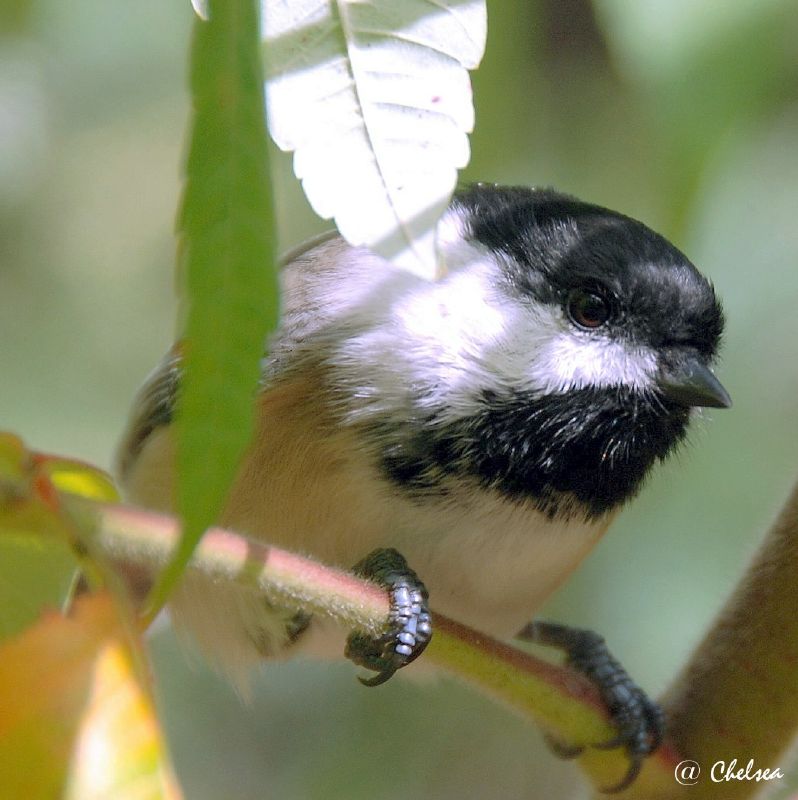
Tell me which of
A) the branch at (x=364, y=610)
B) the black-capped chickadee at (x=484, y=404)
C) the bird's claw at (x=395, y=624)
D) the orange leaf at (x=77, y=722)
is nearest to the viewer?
the orange leaf at (x=77, y=722)

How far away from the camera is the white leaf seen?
620 millimetres

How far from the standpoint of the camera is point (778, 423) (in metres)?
1.76

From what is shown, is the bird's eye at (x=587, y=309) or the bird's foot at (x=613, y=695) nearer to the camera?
the bird's foot at (x=613, y=695)

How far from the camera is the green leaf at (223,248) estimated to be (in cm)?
50

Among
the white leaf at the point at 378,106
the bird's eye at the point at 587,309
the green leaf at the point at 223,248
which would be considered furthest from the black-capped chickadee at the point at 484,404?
the green leaf at the point at 223,248

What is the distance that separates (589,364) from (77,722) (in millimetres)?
753

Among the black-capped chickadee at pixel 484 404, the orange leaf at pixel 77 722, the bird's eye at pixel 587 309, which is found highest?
the bird's eye at pixel 587 309

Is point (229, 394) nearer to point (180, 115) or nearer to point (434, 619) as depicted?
point (434, 619)

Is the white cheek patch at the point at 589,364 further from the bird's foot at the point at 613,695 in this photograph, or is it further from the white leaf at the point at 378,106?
the white leaf at the point at 378,106

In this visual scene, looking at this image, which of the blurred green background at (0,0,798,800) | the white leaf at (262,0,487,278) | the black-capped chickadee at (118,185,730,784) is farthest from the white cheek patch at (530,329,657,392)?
the white leaf at (262,0,487,278)

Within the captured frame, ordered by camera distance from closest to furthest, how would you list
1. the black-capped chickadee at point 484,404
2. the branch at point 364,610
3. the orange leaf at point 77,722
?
the orange leaf at point 77,722 → the branch at point 364,610 → the black-capped chickadee at point 484,404

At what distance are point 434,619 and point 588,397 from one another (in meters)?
0.32

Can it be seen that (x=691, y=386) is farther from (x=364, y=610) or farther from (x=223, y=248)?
(x=223, y=248)

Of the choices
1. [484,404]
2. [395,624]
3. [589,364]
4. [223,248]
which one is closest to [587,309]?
[589,364]
